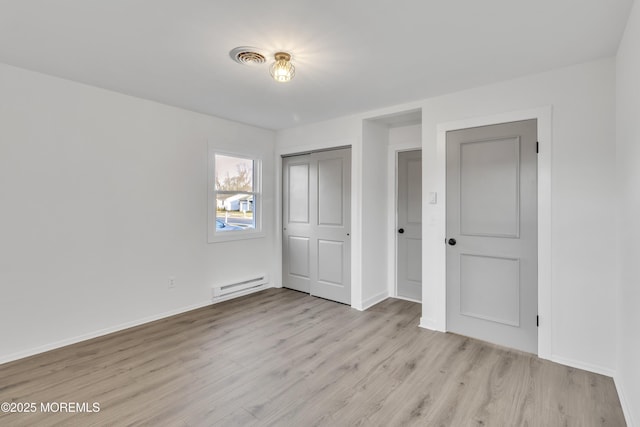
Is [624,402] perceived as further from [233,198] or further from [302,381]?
[233,198]

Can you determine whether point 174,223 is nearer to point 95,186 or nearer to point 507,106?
point 95,186

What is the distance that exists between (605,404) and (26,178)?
Answer: 4686 millimetres

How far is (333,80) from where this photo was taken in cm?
283

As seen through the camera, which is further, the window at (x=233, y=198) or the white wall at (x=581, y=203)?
the window at (x=233, y=198)

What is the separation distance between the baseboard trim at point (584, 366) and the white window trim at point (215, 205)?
3.66 m

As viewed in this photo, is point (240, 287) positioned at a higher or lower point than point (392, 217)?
lower

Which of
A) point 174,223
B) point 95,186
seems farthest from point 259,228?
point 95,186

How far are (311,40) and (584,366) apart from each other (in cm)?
322

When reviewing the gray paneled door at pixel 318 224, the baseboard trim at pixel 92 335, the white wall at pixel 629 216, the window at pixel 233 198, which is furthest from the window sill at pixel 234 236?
the white wall at pixel 629 216

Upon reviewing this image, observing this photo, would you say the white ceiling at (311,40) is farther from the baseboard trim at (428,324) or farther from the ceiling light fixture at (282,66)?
the baseboard trim at (428,324)

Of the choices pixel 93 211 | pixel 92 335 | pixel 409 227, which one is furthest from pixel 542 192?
pixel 92 335

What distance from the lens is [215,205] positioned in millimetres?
4117

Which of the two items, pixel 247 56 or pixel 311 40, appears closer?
pixel 311 40

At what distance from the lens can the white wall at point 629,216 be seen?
5.63 feet
